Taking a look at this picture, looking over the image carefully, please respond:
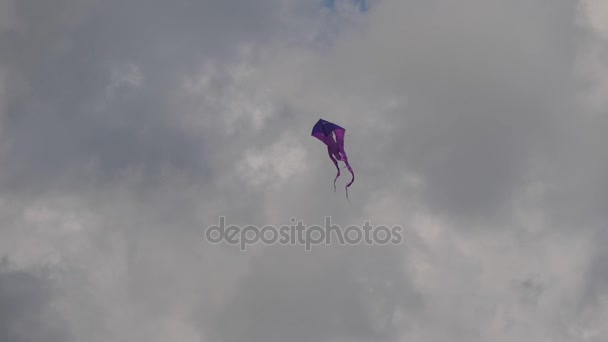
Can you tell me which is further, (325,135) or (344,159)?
(325,135)

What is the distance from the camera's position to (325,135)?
8306cm

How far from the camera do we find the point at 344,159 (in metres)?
77.4

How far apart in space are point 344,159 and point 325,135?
25.0 ft

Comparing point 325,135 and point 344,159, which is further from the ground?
point 325,135
